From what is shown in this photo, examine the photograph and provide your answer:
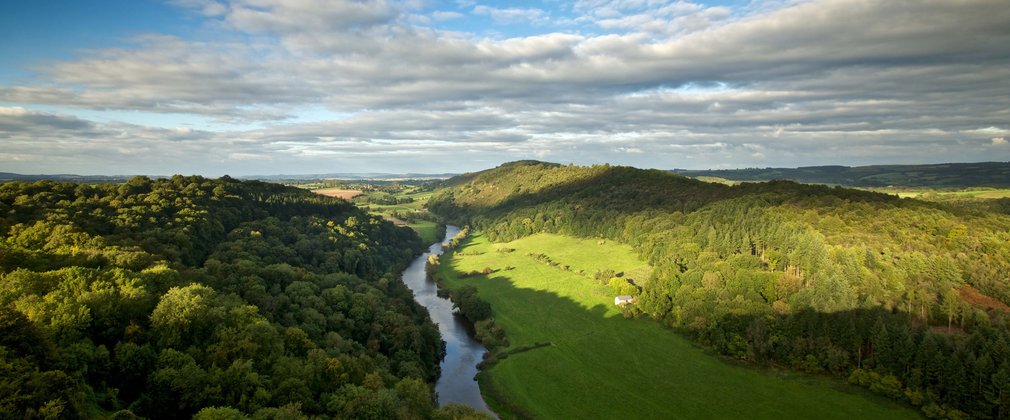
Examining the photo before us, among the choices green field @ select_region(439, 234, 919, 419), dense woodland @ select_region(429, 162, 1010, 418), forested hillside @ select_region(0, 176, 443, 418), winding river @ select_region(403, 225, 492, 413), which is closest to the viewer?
forested hillside @ select_region(0, 176, 443, 418)

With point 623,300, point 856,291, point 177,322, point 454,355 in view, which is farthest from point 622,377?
point 177,322

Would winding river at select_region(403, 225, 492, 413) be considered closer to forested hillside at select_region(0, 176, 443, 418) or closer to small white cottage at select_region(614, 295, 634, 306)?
forested hillside at select_region(0, 176, 443, 418)

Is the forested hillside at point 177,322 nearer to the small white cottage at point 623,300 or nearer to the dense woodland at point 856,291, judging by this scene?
the small white cottage at point 623,300

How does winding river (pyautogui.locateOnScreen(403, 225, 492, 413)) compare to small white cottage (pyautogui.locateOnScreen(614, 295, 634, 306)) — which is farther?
small white cottage (pyautogui.locateOnScreen(614, 295, 634, 306))

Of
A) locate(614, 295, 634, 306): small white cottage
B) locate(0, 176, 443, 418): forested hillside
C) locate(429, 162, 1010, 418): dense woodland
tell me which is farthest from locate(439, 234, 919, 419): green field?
locate(0, 176, 443, 418): forested hillside

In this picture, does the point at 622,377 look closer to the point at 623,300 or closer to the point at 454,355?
the point at 454,355

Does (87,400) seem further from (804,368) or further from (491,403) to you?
(804,368)

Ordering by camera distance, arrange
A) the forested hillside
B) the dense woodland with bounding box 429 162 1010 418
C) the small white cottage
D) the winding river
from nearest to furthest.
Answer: the forested hillside → the dense woodland with bounding box 429 162 1010 418 → the winding river → the small white cottage
